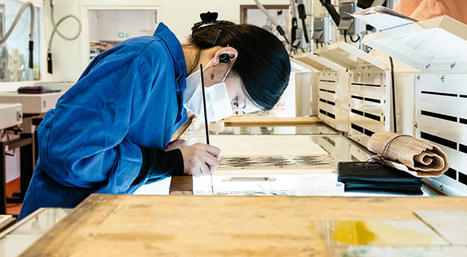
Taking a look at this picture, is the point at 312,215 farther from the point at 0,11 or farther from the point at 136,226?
the point at 0,11

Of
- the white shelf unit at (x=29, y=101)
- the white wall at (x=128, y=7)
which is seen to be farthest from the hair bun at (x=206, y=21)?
the white wall at (x=128, y=7)

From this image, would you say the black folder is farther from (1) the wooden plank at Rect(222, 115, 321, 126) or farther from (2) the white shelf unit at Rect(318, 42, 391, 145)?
(1) the wooden plank at Rect(222, 115, 321, 126)

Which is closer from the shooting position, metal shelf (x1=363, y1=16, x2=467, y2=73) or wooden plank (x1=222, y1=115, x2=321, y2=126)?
metal shelf (x1=363, y1=16, x2=467, y2=73)

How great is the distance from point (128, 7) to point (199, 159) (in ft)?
21.0

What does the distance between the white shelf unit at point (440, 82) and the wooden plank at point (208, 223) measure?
1.34ft

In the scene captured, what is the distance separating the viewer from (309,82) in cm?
402

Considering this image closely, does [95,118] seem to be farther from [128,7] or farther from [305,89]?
[128,7]

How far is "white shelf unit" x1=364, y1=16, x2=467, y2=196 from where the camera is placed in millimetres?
1205

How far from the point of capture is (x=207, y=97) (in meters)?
1.49

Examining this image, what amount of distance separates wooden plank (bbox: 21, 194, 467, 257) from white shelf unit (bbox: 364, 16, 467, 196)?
41cm

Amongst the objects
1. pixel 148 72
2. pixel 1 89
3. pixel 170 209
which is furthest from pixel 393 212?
pixel 1 89

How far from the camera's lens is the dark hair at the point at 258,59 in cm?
131

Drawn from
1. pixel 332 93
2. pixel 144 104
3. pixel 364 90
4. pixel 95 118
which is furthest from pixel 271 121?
pixel 95 118

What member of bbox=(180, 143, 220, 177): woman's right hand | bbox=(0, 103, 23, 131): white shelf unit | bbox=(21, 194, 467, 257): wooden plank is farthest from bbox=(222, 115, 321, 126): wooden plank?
bbox=(21, 194, 467, 257): wooden plank
